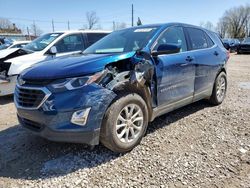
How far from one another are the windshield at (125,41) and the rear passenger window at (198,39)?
955 mm

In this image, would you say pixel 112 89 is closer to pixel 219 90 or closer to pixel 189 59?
pixel 189 59

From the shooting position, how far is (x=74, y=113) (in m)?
3.04

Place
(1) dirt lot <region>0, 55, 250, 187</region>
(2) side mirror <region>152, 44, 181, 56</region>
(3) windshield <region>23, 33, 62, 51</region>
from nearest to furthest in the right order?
(1) dirt lot <region>0, 55, 250, 187</region> → (2) side mirror <region>152, 44, 181, 56</region> → (3) windshield <region>23, 33, 62, 51</region>

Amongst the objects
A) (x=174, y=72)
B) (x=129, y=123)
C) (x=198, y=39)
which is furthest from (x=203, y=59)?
(x=129, y=123)

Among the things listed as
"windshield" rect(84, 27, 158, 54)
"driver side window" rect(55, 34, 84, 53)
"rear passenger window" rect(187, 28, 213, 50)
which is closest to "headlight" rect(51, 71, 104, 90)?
"windshield" rect(84, 27, 158, 54)

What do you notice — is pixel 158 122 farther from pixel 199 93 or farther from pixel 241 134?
pixel 241 134

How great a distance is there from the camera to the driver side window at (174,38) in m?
4.13

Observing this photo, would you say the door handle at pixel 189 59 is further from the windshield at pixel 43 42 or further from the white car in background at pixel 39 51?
the windshield at pixel 43 42

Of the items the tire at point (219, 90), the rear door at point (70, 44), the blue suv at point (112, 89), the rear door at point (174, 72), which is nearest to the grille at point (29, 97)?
the blue suv at point (112, 89)

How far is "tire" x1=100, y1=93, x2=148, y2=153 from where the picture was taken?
3244 mm

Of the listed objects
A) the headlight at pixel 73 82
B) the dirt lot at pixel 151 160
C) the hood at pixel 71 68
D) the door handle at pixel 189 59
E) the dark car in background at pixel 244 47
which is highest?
the hood at pixel 71 68

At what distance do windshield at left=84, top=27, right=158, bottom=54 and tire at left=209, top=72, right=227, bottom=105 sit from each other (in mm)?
2142

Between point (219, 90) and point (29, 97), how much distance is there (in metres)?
4.05

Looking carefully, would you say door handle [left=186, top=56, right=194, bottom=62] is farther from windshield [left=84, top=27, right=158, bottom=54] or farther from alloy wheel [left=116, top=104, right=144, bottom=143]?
alloy wheel [left=116, top=104, right=144, bottom=143]
